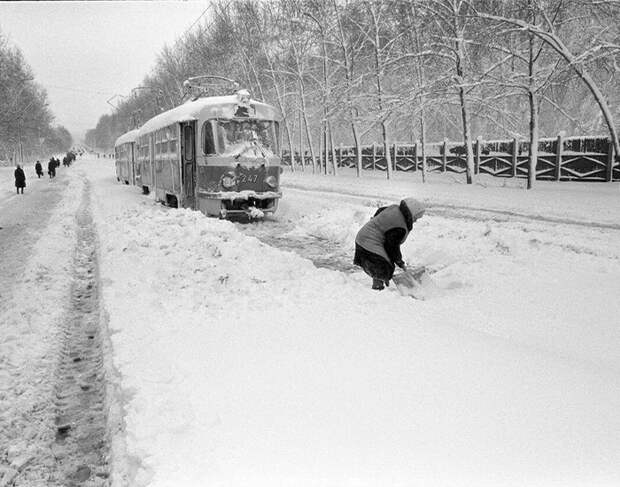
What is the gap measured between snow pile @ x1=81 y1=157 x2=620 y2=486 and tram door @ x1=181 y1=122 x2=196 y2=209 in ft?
19.7

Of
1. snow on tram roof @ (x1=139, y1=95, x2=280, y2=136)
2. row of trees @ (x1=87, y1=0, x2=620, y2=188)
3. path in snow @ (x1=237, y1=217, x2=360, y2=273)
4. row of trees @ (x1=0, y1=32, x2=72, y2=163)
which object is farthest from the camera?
row of trees @ (x1=0, y1=32, x2=72, y2=163)

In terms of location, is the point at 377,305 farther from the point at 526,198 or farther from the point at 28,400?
the point at 526,198

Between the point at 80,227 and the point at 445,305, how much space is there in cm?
1009

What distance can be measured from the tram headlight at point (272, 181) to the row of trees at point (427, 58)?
7.18m

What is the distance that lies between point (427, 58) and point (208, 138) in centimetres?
1215

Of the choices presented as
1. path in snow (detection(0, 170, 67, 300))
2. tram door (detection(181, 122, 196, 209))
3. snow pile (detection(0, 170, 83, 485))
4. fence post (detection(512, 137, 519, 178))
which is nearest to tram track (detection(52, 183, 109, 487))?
snow pile (detection(0, 170, 83, 485))

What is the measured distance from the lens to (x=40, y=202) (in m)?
19.1

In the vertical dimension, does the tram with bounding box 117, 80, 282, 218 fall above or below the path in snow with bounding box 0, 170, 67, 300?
above

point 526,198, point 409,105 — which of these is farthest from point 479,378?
point 409,105

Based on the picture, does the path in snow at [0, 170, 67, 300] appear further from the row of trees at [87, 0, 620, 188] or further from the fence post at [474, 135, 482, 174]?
the fence post at [474, 135, 482, 174]

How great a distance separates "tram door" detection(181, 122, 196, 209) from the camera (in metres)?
13.1

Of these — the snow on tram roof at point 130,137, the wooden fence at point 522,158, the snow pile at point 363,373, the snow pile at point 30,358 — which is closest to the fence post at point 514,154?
the wooden fence at point 522,158

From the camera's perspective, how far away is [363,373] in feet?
12.2

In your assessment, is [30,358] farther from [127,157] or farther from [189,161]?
[127,157]
